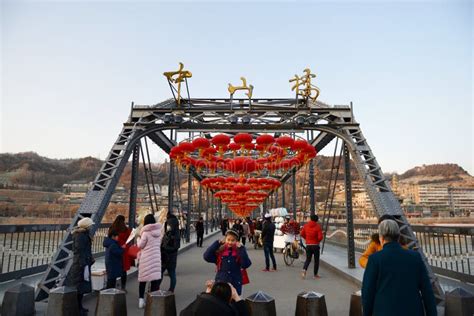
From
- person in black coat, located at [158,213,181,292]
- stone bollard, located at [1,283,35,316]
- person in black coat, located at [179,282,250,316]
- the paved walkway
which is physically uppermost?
person in black coat, located at [179,282,250,316]

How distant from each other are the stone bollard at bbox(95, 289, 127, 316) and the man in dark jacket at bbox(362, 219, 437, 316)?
3375 millimetres

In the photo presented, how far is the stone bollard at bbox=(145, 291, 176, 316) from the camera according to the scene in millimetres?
4496

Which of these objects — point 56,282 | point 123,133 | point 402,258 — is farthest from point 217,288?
point 123,133

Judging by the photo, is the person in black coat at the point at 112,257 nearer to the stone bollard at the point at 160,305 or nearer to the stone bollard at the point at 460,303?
the stone bollard at the point at 160,305

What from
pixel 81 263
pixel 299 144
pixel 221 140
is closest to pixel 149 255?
pixel 81 263

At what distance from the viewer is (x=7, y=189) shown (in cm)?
8169

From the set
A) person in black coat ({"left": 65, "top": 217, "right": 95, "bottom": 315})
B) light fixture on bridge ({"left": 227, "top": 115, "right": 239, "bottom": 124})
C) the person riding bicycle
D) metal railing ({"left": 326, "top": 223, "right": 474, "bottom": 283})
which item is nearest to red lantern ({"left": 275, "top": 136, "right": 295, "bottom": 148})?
light fixture on bridge ({"left": 227, "top": 115, "right": 239, "bottom": 124})

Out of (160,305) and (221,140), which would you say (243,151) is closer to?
(221,140)

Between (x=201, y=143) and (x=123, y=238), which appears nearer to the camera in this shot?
(x=123, y=238)

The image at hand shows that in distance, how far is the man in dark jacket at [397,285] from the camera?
2891mm

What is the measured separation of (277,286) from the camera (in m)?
8.35

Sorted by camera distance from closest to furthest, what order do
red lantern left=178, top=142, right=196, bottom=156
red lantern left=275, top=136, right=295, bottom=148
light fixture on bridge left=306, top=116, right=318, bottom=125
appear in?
1. red lantern left=275, top=136, right=295, bottom=148
2. red lantern left=178, top=142, right=196, bottom=156
3. light fixture on bridge left=306, top=116, right=318, bottom=125

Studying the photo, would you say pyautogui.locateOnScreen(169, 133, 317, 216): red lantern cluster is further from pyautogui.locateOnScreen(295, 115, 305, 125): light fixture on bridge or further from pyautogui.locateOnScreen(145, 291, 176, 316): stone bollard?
pyautogui.locateOnScreen(145, 291, 176, 316): stone bollard

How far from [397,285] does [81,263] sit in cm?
455
